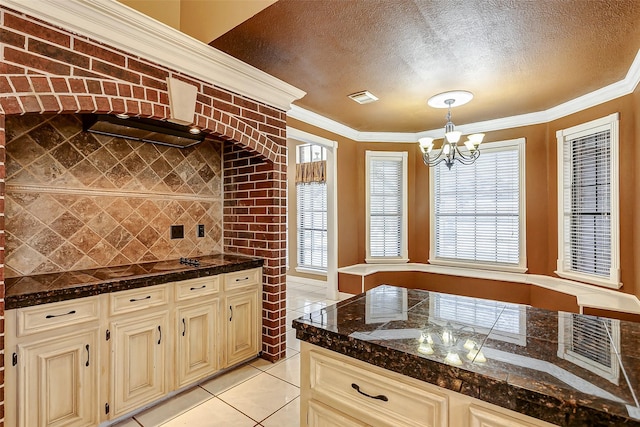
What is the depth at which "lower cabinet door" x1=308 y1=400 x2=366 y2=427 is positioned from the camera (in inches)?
47.4

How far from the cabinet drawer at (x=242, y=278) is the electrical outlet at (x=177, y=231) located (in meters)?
0.65

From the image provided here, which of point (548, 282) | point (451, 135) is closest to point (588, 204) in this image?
point (548, 282)

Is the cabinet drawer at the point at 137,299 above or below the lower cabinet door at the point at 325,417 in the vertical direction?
above

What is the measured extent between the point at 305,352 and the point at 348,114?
352 cm

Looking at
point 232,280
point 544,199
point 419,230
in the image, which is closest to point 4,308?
point 232,280

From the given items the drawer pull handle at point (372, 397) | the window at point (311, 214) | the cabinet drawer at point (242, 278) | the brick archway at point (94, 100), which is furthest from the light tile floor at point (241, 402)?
the window at point (311, 214)

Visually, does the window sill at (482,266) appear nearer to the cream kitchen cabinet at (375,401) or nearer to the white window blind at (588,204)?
the white window blind at (588,204)

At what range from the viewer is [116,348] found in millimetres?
2043

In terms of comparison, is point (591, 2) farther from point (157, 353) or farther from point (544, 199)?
point (157, 353)

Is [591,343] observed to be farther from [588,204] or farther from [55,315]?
[588,204]

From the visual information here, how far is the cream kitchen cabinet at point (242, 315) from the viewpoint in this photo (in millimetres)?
2715

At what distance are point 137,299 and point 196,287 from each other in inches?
16.7

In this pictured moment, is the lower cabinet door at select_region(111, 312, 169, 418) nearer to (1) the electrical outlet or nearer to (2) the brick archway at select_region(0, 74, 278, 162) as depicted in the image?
(1) the electrical outlet

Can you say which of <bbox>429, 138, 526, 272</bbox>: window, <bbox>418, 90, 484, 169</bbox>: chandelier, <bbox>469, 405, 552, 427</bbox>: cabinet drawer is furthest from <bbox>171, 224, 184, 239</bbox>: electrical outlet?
<bbox>429, 138, 526, 272</bbox>: window
